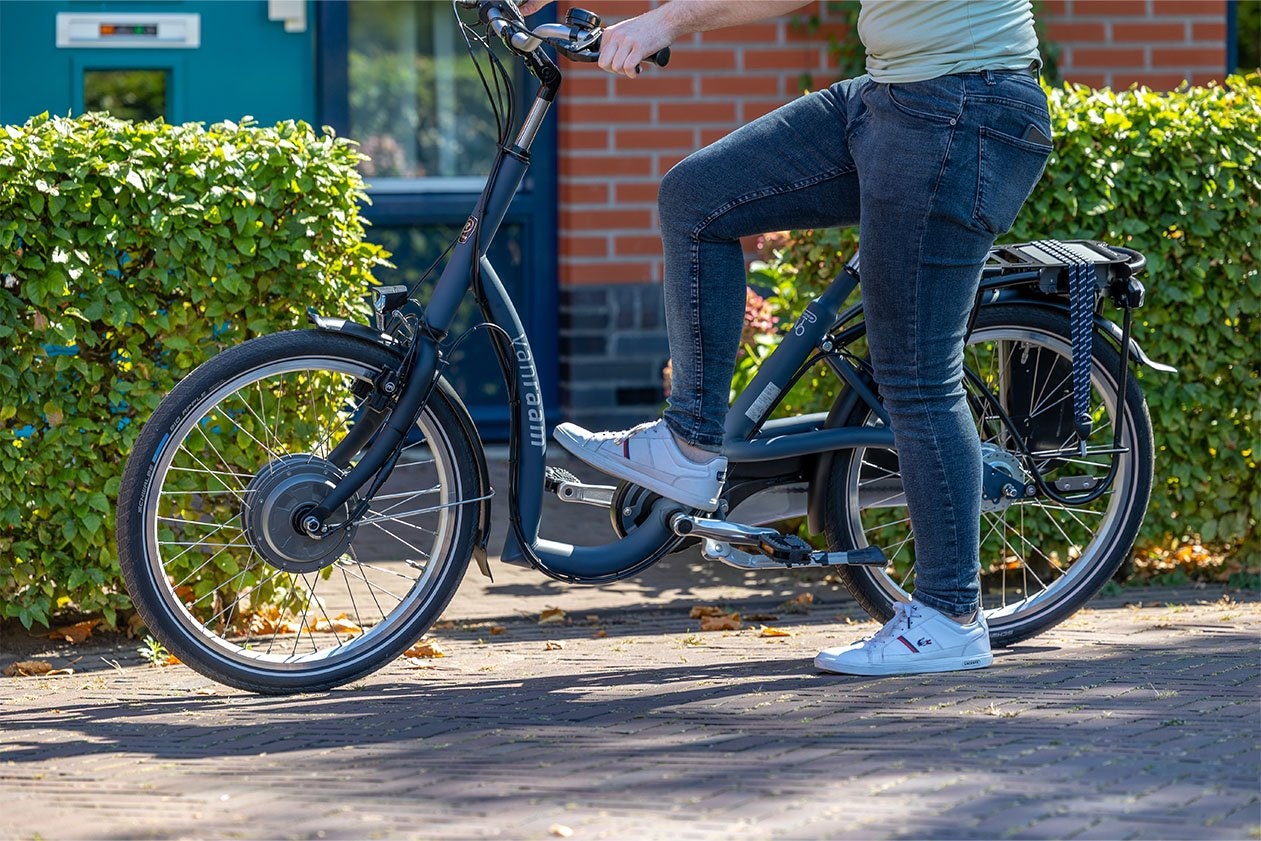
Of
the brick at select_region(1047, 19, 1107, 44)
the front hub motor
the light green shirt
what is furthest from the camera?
the brick at select_region(1047, 19, 1107, 44)

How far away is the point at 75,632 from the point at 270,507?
3.97ft

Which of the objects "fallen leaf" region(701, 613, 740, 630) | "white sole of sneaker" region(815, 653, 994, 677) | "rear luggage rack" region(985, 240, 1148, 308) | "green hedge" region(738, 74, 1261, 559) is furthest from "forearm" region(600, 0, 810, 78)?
"fallen leaf" region(701, 613, 740, 630)

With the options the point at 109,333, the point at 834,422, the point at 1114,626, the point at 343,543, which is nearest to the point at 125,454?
the point at 109,333

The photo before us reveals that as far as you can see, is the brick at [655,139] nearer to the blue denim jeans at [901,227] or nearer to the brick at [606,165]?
the brick at [606,165]

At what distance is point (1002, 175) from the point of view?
3.68 meters

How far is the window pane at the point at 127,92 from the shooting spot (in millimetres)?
7277

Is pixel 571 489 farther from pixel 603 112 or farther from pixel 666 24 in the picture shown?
pixel 603 112

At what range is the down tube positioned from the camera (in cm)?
392

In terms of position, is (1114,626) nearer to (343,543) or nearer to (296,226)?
(343,543)

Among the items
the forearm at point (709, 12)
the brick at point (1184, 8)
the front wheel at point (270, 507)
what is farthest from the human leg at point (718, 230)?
the brick at point (1184, 8)

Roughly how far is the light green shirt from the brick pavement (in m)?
1.34

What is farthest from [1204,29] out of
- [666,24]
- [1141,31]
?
[666,24]

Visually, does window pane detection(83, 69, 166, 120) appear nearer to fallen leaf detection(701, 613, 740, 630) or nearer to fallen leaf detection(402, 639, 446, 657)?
fallen leaf detection(402, 639, 446, 657)

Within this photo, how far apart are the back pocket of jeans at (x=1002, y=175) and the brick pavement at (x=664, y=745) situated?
1.03 metres
